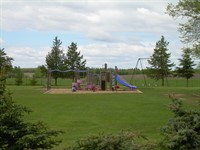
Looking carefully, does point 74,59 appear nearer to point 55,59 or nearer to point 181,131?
point 55,59

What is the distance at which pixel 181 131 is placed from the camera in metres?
6.39

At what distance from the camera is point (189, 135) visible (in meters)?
6.34

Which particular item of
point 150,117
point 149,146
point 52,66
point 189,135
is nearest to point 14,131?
point 149,146

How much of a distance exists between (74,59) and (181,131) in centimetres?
6195

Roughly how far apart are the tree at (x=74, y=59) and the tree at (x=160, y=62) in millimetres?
12437

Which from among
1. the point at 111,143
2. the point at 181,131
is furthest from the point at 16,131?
the point at 181,131

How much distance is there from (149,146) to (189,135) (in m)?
1.06

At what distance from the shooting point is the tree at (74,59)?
223 feet

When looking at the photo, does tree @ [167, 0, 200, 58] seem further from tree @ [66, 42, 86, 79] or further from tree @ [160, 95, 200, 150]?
tree @ [66, 42, 86, 79]

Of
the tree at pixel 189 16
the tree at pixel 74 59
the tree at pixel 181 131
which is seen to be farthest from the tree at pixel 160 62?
the tree at pixel 181 131

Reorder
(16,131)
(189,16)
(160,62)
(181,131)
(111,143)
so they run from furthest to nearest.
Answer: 1. (160,62)
2. (189,16)
3. (181,131)
4. (16,131)
5. (111,143)

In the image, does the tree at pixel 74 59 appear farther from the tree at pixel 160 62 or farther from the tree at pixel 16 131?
the tree at pixel 16 131

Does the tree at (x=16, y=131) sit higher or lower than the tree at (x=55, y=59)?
lower

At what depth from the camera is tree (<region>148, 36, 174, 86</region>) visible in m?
65.2
